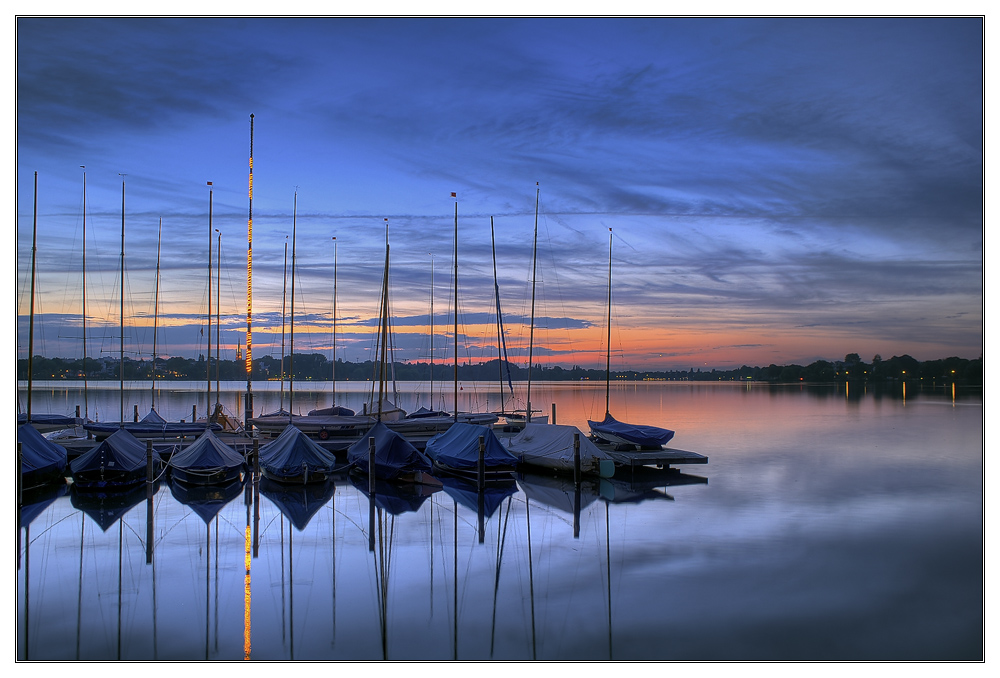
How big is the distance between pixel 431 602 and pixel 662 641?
464cm

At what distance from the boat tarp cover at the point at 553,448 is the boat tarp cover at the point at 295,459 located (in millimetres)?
8899

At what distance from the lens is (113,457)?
25.0 metres

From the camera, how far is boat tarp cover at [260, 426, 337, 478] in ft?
86.2

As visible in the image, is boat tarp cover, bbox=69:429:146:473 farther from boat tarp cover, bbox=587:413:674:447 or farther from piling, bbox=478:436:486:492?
boat tarp cover, bbox=587:413:674:447

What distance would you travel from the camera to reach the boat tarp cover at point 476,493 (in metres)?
23.5

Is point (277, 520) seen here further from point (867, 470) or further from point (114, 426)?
point (867, 470)

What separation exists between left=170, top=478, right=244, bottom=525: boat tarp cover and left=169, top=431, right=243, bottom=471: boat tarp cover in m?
0.78


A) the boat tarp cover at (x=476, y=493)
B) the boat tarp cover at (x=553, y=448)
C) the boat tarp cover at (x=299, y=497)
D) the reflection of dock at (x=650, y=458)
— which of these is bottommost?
the boat tarp cover at (x=476, y=493)

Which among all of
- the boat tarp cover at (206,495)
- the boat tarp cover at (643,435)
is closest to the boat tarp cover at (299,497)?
the boat tarp cover at (206,495)

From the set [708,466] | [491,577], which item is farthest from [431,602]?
[708,466]

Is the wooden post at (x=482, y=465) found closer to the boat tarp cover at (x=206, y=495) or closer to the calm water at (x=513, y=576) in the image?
the calm water at (x=513, y=576)

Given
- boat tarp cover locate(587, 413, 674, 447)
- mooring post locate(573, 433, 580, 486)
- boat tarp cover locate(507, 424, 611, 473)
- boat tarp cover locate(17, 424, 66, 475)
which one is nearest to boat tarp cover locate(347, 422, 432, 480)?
boat tarp cover locate(507, 424, 611, 473)

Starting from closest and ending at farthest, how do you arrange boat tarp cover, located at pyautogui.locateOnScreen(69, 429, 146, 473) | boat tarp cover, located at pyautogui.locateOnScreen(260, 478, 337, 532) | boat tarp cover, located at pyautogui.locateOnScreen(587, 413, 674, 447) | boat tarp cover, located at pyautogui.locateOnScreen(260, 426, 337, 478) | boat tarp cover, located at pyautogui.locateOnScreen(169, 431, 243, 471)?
1. boat tarp cover, located at pyautogui.locateOnScreen(260, 478, 337, 532)
2. boat tarp cover, located at pyautogui.locateOnScreen(69, 429, 146, 473)
3. boat tarp cover, located at pyautogui.locateOnScreen(169, 431, 243, 471)
4. boat tarp cover, located at pyautogui.locateOnScreen(260, 426, 337, 478)
5. boat tarp cover, located at pyautogui.locateOnScreen(587, 413, 674, 447)

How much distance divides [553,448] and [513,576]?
14648 millimetres
